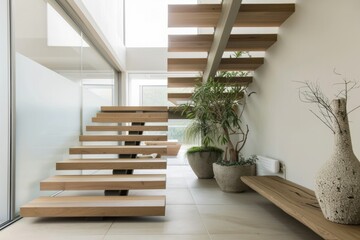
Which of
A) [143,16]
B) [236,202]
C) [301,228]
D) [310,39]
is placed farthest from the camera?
[143,16]

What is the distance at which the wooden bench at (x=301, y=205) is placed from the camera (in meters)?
1.46

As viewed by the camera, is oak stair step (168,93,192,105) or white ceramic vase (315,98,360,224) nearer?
white ceramic vase (315,98,360,224)

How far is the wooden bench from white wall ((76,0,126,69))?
9.79 ft

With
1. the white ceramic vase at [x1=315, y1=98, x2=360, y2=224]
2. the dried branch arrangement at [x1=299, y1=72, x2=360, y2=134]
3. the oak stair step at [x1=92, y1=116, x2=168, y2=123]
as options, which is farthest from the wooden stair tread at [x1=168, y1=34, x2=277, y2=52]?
the white ceramic vase at [x1=315, y1=98, x2=360, y2=224]

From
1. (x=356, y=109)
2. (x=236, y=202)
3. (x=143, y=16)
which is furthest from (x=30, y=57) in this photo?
(x=143, y=16)

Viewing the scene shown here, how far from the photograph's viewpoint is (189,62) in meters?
3.91

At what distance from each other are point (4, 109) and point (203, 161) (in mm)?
2861

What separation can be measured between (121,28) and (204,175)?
4117 millimetres

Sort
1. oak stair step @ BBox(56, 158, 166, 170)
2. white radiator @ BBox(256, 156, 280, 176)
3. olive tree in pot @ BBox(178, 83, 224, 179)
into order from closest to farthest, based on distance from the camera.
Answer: oak stair step @ BBox(56, 158, 166, 170) → white radiator @ BBox(256, 156, 280, 176) → olive tree in pot @ BBox(178, 83, 224, 179)

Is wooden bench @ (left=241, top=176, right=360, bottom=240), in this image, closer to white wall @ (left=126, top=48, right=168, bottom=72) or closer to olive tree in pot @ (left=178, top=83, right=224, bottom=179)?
→ olive tree in pot @ (left=178, top=83, right=224, bottom=179)

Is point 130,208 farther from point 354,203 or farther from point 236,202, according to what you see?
point 354,203

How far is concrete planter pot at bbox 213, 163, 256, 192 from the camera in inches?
132

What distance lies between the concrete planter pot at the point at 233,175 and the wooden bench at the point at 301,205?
38cm

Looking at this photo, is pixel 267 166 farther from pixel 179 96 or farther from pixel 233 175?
pixel 179 96
